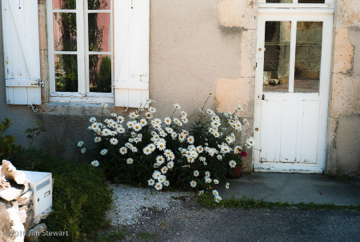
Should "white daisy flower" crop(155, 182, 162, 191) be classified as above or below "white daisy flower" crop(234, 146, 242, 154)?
below

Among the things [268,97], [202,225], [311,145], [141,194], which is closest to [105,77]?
[141,194]

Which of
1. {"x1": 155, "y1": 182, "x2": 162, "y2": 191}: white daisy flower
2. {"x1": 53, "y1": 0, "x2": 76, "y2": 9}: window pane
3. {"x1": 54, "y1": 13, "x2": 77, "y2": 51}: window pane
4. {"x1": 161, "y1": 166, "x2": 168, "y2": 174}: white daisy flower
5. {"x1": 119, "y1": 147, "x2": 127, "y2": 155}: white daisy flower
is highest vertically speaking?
{"x1": 53, "y1": 0, "x2": 76, "y2": 9}: window pane

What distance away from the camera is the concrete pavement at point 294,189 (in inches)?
154

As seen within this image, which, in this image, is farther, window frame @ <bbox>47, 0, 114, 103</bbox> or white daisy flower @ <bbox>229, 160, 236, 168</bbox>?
window frame @ <bbox>47, 0, 114, 103</bbox>

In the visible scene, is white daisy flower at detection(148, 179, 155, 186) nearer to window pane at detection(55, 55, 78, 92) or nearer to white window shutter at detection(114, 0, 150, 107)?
white window shutter at detection(114, 0, 150, 107)

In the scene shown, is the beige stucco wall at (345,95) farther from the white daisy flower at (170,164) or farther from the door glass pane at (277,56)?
the white daisy flower at (170,164)

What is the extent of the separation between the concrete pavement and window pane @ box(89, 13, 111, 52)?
2.34m

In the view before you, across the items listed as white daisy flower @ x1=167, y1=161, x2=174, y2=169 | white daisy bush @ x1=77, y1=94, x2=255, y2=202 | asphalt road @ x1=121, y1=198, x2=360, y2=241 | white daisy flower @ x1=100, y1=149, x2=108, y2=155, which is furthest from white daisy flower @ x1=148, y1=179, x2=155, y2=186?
white daisy flower @ x1=100, y1=149, x2=108, y2=155

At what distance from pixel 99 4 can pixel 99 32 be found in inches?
13.8

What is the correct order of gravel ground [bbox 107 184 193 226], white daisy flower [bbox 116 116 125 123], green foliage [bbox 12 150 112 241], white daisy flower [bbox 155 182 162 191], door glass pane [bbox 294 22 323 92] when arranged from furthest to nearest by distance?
door glass pane [bbox 294 22 323 92] → white daisy flower [bbox 116 116 125 123] → white daisy flower [bbox 155 182 162 191] → gravel ground [bbox 107 184 193 226] → green foliage [bbox 12 150 112 241]

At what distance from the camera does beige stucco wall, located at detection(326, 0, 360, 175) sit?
14.3ft

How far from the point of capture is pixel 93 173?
3.75 metres

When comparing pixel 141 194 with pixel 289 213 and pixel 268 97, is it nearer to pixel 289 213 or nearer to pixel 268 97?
pixel 289 213

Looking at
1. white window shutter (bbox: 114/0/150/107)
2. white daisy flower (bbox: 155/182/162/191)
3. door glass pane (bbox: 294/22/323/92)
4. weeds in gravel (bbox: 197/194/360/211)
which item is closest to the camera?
weeds in gravel (bbox: 197/194/360/211)
